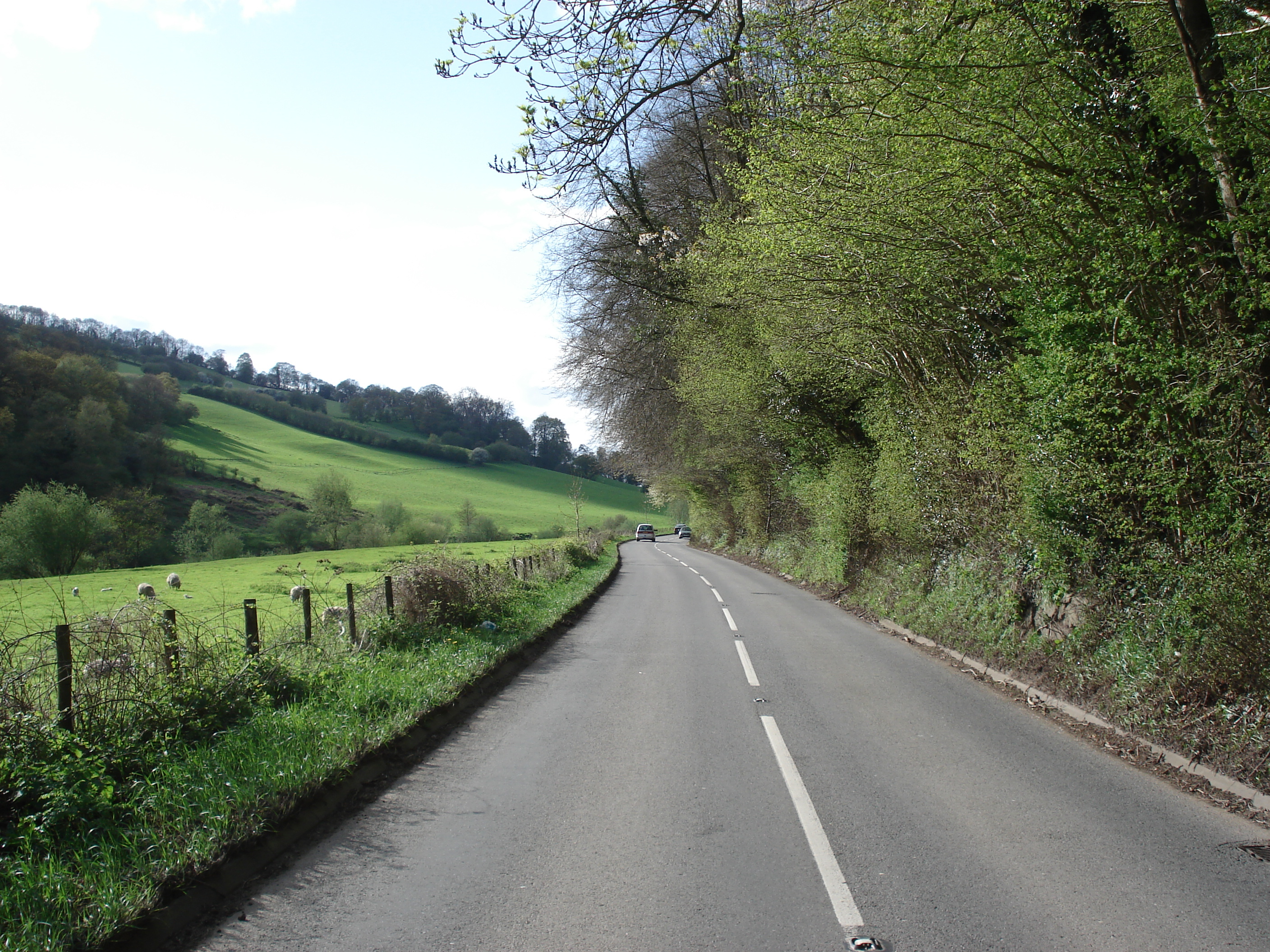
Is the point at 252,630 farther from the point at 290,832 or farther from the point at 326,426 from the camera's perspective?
the point at 326,426

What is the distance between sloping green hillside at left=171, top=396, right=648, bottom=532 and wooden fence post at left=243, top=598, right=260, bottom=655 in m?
54.7

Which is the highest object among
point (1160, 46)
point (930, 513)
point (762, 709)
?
point (1160, 46)

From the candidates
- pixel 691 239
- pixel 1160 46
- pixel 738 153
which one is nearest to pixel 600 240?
pixel 691 239

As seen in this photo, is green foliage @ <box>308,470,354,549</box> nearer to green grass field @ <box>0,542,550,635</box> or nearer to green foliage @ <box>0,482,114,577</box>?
green grass field @ <box>0,542,550,635</box>

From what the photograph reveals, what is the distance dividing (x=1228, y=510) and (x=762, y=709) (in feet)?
13.6

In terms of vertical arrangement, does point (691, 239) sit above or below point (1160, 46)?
above

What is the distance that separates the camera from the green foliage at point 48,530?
3906 cm

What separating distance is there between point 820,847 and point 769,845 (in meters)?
0.28

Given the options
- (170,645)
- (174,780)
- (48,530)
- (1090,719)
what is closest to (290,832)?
(174,780)

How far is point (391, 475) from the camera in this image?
86.8 meters

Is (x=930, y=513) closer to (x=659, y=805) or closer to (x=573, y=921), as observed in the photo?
(x=659, y=805)

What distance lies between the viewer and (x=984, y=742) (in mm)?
6102

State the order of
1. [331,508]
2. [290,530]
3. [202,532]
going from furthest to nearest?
[331,508] < [290,530] < [202,532]

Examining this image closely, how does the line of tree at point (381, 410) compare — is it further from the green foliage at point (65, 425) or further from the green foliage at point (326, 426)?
the green foliage at point (65, 425)
